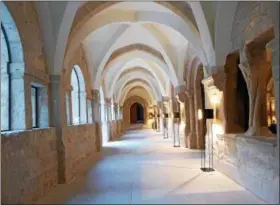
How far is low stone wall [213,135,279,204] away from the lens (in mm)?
3963

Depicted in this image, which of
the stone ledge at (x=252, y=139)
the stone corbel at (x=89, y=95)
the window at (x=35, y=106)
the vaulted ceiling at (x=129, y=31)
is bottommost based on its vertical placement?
the stone ledge at (x=252, y=139)

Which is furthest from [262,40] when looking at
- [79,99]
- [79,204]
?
[79,99]

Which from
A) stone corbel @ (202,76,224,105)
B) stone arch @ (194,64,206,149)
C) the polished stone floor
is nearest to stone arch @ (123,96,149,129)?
stone arch @ (194,64,206,149)

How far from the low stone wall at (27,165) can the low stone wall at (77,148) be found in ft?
1.51

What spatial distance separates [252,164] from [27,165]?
10.9 feet

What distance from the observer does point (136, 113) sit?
129ft

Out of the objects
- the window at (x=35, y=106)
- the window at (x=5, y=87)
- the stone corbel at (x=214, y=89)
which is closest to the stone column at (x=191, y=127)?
the stone corbel at (x=214, y=89)

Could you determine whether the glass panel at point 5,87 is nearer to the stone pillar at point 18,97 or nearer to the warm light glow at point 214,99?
the stone pillar at point 18,97

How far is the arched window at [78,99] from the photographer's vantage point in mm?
9110

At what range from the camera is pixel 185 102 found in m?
11.1

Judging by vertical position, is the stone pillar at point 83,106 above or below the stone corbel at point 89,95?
below

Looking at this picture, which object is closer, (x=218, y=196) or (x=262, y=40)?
(x=218, y=196)

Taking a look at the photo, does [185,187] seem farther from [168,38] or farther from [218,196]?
[168,38]

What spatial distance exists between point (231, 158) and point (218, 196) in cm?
142
